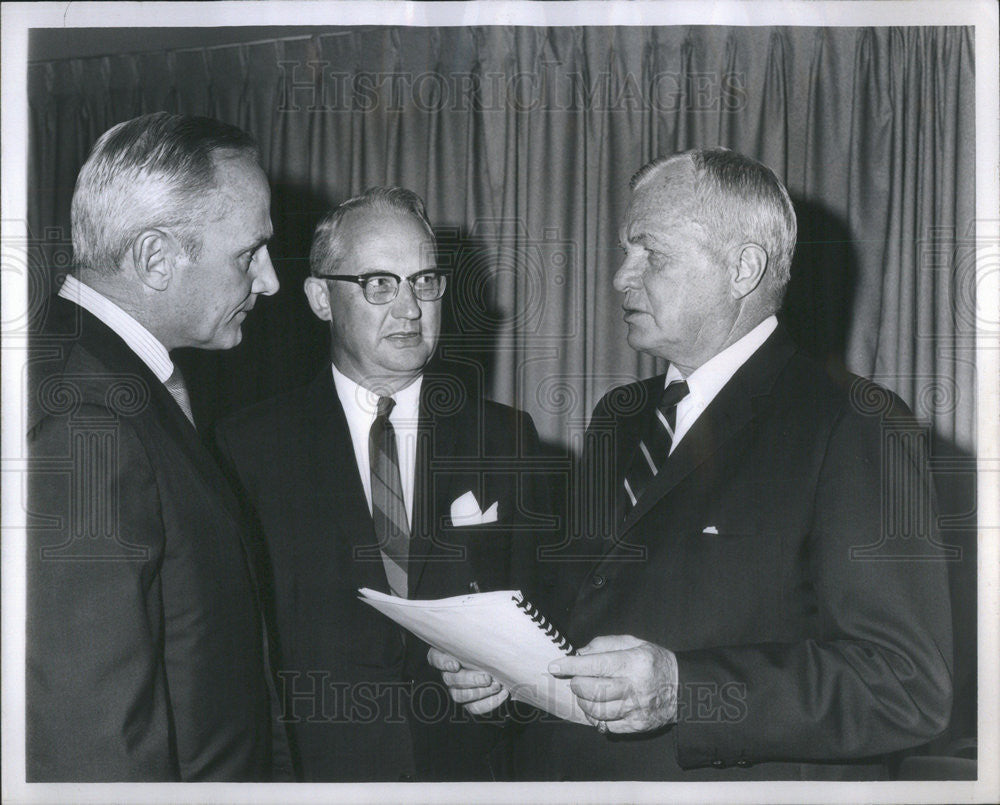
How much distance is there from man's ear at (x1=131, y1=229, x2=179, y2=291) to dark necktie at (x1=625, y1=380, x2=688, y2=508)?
3.25ft

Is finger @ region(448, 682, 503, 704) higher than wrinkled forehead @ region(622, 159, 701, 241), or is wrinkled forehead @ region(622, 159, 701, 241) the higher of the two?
wrinkled forehead @ region(622, 159, 701, 241)

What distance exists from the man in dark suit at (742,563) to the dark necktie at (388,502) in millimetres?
250

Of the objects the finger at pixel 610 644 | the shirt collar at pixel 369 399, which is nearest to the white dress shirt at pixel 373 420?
the shirt collar at pixel 369 399

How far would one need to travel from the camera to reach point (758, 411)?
78.7 inches

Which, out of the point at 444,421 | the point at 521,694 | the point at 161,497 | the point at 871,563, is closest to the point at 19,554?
the point at 161,497

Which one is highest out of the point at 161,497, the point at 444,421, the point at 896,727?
the point at 444,421

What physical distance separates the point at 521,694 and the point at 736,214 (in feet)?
3.41

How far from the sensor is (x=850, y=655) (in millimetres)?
1957

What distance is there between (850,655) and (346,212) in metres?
1.32

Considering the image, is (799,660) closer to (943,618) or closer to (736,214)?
(943,618)

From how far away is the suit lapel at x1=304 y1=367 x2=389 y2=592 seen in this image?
2047 millimetres

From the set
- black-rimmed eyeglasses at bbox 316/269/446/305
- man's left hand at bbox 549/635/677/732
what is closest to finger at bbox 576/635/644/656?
man's left hand at bbox 549/635/677/732

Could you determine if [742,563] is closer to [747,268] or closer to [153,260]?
[747,268]
